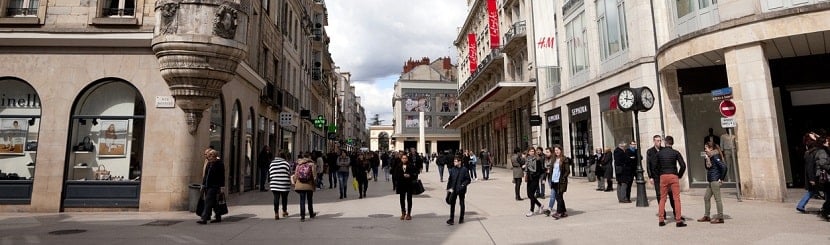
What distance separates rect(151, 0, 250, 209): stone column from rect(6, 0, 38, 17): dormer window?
3.32 metres

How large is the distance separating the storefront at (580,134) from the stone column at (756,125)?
803cm

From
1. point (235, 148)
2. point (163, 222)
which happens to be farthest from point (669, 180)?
point (235, 148)

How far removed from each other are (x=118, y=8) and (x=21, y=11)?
7.77ft

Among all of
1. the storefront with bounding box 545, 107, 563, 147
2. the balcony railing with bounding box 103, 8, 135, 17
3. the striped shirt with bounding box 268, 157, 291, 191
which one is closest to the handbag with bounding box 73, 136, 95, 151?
the balcony railing with bounding box 103, 8, 135, 17

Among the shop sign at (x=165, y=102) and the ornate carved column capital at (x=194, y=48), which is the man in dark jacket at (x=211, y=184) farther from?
the shop sign at (x=165, y=102)

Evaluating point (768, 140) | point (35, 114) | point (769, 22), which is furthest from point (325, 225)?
point (769, 22)

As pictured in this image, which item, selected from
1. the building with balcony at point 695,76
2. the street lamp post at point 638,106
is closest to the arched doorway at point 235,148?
the street lamp post at point 638,106

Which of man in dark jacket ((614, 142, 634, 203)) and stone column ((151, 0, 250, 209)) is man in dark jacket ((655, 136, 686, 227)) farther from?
stone column ((151, 0, 250, 209))

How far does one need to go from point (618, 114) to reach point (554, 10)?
7615 millimetres

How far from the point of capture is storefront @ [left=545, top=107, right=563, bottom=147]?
2281 cm

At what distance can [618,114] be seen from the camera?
17.7 m

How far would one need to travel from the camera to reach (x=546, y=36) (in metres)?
22.1

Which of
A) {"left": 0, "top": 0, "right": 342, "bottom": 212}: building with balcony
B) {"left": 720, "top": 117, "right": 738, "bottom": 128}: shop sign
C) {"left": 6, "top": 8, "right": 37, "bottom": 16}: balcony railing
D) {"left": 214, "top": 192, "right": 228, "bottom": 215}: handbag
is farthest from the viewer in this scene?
{"left": 6, "top": 8, "right": 37, "bottom": 16}: balcony railing

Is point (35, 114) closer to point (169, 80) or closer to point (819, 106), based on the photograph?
point (169, 80)
